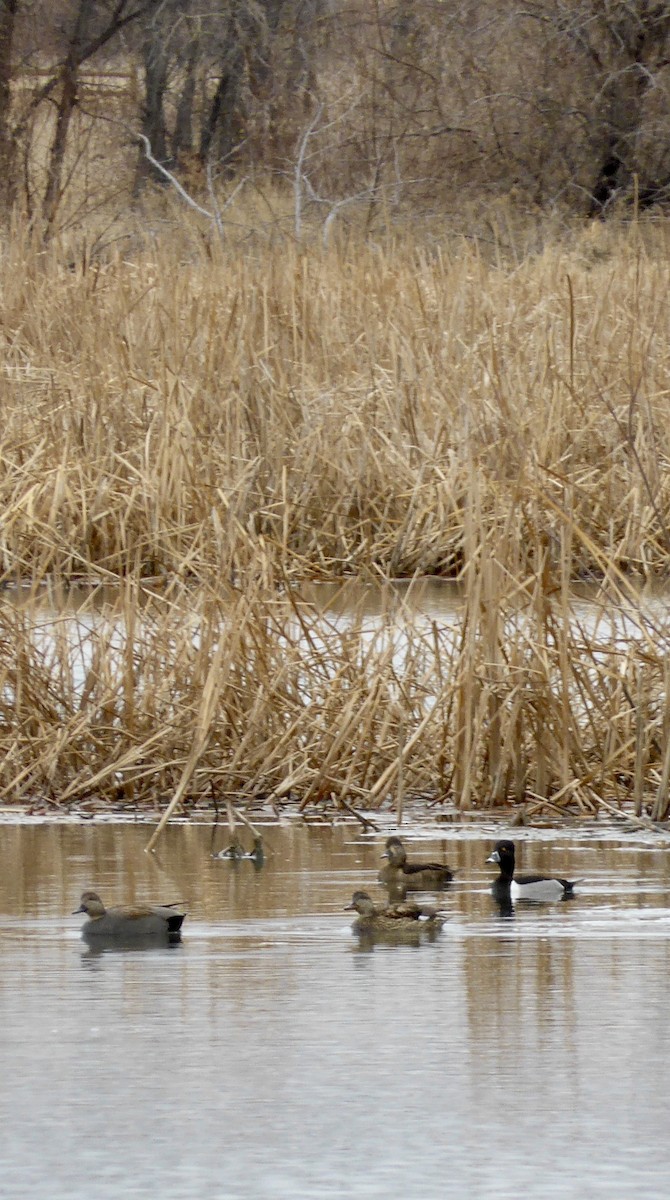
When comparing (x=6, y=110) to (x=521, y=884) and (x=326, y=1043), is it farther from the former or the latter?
(x=326, y=1043)

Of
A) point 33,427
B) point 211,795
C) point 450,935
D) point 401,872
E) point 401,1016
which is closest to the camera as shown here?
point 401,1016

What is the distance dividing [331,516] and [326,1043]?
6.19 metres

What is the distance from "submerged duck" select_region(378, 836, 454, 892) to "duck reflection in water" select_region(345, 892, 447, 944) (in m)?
0.22

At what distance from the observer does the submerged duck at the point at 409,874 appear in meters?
4.32

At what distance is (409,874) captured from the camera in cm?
435

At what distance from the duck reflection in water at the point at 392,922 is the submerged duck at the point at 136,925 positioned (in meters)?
0.30

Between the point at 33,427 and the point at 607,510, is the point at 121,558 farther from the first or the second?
the point at 607,510

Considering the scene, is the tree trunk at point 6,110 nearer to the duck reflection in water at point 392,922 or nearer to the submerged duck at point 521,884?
the submerged duck at point 521,884

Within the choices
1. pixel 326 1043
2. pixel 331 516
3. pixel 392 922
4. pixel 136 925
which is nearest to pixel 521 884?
pixel 392 922

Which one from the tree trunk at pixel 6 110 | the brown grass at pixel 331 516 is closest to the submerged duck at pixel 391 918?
the brown grass at pixel 331 516

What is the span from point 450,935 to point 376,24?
21.0 m

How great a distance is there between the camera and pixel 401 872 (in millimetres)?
4332

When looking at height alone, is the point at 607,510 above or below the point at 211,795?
above

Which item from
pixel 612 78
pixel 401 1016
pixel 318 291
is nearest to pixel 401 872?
pixel 401 1016
